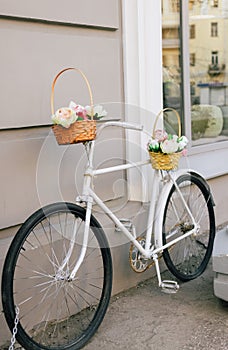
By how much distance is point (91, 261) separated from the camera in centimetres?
310

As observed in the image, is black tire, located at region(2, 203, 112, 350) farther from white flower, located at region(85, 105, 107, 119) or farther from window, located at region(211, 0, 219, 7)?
window, located at region(211, 0, 219, 7)

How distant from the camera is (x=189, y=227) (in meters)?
3.47

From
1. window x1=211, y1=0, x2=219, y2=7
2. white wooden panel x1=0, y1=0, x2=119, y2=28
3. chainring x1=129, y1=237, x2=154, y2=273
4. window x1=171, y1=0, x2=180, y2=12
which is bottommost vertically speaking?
chainring x1=129, y1=237, x2=154, y2=273

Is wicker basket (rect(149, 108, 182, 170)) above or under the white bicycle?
above

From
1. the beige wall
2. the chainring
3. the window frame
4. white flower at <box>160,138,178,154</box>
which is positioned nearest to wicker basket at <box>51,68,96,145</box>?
the beige wall

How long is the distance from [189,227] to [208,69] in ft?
5.95

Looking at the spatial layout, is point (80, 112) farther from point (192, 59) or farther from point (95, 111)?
point (192, 59)

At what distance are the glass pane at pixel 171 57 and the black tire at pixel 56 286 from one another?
156 cm

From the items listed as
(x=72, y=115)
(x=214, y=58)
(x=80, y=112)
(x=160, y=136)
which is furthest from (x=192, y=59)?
(x=72, y=115)

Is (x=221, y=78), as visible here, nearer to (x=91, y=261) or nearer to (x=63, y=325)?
(x=91, y=261)

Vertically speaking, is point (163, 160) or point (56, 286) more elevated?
point (163, 160)

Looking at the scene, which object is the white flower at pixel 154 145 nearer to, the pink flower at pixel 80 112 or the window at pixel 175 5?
the pink flower at pixel 80 112

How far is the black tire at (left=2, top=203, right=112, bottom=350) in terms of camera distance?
2682mm

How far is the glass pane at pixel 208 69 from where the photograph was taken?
4457mm
